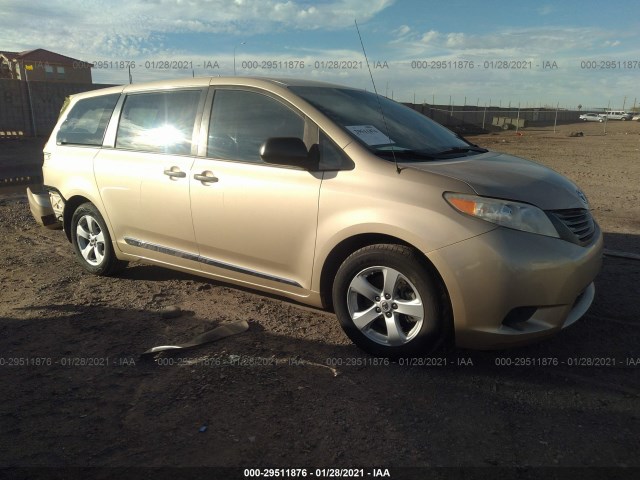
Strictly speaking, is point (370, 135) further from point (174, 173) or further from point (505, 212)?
point (174, 173)

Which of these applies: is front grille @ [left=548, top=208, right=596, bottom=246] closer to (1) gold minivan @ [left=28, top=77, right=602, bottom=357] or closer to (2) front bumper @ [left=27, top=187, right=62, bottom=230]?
(1) gold minivan @ [left=28, top=77, right=602, bottom=357]

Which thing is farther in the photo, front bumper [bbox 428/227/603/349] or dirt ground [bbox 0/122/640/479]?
front bumper [bbox 428/227/603/349]

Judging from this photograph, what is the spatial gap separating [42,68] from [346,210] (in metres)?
27.9

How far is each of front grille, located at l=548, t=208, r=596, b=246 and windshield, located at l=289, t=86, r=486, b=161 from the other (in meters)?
0.94

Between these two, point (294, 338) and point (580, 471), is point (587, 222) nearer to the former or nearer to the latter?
point (580, 471)

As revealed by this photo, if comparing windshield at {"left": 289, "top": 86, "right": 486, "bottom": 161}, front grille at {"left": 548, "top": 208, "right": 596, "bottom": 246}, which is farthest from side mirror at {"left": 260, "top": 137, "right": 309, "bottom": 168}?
front grille at {"left": 548, "top": 208, "right": 596, "bottom": 246}

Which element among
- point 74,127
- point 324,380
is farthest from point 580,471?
point 74,127

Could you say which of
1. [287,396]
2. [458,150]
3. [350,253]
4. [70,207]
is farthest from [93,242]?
[458,150]

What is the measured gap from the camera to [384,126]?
152 inches

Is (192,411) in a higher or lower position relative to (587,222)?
lower

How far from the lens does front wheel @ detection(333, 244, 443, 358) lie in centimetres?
309

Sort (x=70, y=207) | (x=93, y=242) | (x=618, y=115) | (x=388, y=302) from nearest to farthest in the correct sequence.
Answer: (x=388, y=302), (x=93, y=242), (x=70, y=207), (x=618, y=115)

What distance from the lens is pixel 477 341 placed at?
3039mm

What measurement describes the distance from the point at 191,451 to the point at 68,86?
2363 centimetres
